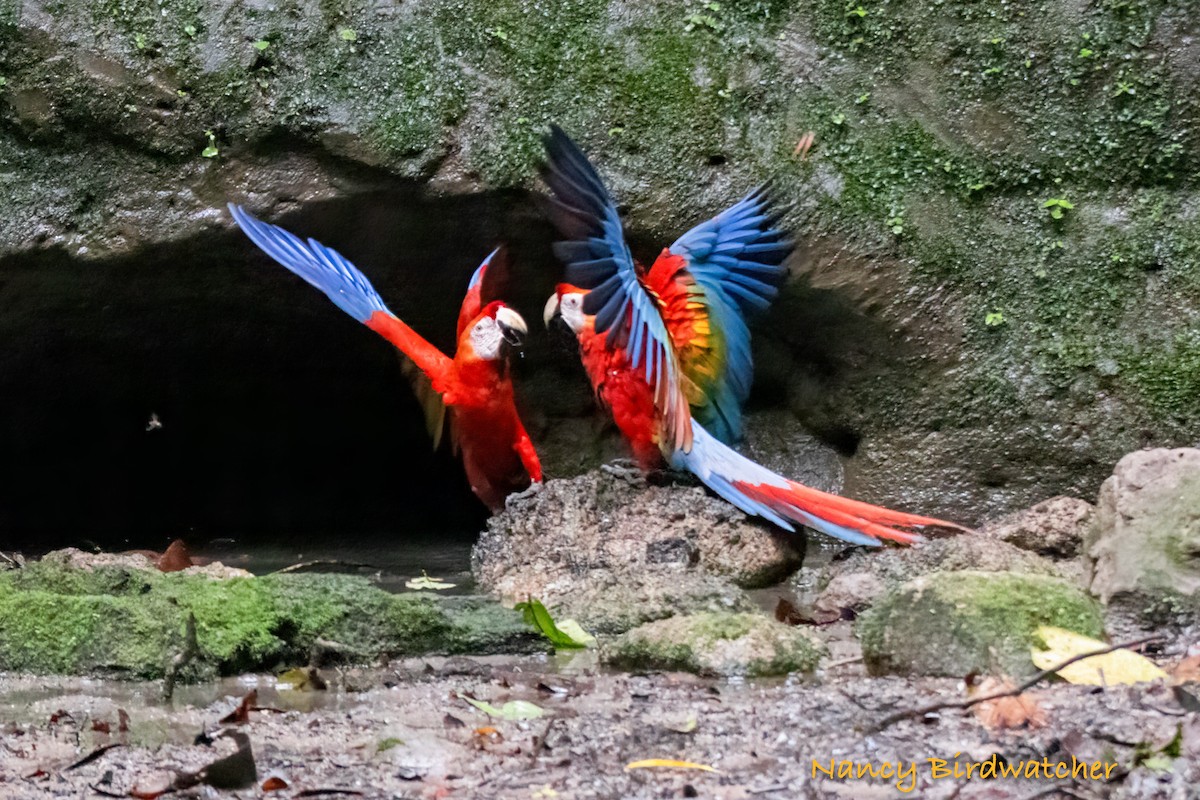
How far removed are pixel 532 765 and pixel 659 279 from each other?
2.49m

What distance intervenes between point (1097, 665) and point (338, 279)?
9.83 ft

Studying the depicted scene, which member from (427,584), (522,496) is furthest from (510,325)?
(427,584)

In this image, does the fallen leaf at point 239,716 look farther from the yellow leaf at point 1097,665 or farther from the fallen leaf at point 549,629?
the yellow leaf at point 1097,665

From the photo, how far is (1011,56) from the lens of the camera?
4.11 m

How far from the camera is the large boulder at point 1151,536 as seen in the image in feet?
8.04

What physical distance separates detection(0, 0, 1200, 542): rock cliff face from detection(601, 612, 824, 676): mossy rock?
1.94 metres

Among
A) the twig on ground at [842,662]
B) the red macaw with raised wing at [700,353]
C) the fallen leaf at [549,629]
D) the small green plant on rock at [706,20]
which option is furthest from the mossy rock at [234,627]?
the small green plant on rock at [706,20]

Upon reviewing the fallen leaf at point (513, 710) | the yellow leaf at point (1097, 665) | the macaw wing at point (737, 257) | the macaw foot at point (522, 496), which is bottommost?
the fallen leaf at point (513, 710)

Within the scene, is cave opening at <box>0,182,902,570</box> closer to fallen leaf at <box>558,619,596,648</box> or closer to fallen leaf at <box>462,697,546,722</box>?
fallen leaf at <box>558,619,596,648</box>

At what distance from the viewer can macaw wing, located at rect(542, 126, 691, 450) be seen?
335 cm

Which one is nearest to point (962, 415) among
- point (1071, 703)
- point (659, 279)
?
point (659, 279)

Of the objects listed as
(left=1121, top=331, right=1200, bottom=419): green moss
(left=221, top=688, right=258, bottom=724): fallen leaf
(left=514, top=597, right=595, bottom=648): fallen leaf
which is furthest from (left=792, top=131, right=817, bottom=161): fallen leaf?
(left=221, top=688, right=258, bottom=724): fallen leaf

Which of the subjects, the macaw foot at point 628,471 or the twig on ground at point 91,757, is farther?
the macaw foot at point 628,471

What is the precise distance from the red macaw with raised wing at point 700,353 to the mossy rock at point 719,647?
4.11 feet
